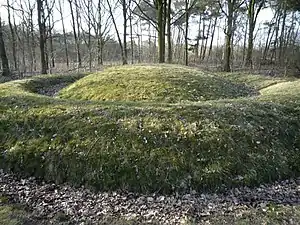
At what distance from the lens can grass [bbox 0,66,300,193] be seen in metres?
5.46

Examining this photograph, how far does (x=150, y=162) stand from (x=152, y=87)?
5.61 metres

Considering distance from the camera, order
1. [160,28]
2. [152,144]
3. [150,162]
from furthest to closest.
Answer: [160,28]
[152,144]
[150,162]

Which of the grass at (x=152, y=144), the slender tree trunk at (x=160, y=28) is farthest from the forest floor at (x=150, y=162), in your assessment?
the slender tree trunk at (x=160, y=28)

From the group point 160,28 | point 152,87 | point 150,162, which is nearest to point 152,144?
point 150,162

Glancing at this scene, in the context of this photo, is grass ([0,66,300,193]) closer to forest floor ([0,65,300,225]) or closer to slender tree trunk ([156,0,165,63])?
forest floor ([0,65,300,225])

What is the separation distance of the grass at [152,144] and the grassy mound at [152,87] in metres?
2.52

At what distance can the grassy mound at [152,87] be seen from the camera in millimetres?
10359

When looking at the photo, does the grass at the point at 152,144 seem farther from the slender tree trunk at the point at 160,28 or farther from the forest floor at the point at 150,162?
the slender tree trunk at the point at 160,28

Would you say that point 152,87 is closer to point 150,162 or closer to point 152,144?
point 152,144

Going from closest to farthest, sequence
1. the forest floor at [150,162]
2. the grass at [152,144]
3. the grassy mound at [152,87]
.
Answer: the forest floor at [150,162]
the grass at [152,144]
the grassy mound at [152,87]

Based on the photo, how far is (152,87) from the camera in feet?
35.7

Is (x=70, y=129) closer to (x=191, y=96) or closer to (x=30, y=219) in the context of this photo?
(x=30, y=219)

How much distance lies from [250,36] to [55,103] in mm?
21213

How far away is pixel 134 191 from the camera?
5.26 meters
